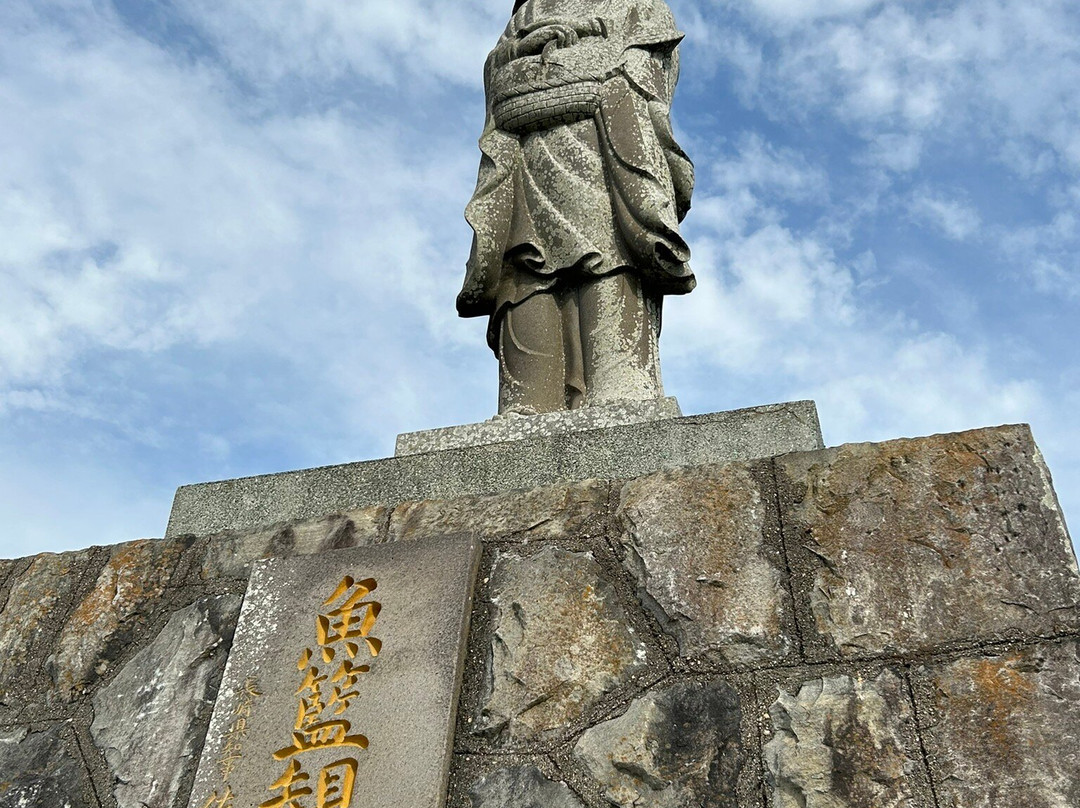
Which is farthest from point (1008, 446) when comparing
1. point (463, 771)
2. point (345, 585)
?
point (345, 585)

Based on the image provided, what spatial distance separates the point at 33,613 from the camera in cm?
264

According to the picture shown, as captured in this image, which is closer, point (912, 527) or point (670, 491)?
point (912, 527)

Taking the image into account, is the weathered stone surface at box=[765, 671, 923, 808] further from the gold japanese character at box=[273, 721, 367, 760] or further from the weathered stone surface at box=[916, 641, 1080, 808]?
the gold japanese character at box=[273, 721, 367, 760]

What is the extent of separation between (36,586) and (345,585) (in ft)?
3.27

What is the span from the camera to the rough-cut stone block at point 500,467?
2479 millimetres

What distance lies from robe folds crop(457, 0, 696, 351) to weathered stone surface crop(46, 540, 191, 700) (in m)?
1.38

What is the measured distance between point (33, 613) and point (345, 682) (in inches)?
41.5

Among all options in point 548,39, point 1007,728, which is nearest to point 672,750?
point 1007,728

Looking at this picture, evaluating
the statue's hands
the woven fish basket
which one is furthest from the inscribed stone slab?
the statue's hands

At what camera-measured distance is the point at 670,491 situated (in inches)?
90.7

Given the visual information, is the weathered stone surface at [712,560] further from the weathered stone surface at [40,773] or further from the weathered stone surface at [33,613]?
the weathered stone surface at [33,613]

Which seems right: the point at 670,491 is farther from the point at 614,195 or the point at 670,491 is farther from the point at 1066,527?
the point at 614,195

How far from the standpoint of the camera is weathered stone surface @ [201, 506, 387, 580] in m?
2.50

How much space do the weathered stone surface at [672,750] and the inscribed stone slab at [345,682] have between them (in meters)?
0.31
